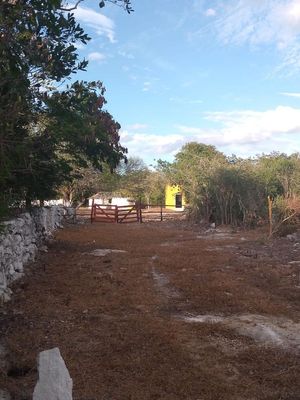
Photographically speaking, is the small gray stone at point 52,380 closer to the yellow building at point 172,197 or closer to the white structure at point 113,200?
the white structure at point 113,200

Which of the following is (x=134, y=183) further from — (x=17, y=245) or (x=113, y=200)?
(x=17, y=245)

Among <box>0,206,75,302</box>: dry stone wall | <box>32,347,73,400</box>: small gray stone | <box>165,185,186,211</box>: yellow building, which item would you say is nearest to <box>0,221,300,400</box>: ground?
<box>0,206,75,302</box>: dry stone wall

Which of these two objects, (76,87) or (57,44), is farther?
(76,87)

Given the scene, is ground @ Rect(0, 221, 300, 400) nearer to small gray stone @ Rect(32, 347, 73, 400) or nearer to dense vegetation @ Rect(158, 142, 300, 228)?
small gray stone @ Rect(32, 347, 73, 400)

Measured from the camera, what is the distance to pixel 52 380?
364 cm

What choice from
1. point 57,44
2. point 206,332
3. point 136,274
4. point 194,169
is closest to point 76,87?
point 57,44

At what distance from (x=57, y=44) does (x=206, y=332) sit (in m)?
4.84

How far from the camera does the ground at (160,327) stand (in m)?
4.86

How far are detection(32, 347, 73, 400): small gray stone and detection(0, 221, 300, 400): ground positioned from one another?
961mm

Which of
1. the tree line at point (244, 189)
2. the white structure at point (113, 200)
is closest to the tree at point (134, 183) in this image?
the white structure at point (113, 200)

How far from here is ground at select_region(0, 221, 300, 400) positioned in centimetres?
486

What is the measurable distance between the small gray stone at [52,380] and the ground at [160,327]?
3.15 feet

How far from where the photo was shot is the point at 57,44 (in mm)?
7465

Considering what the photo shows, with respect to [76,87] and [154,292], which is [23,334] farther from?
[76,87]
